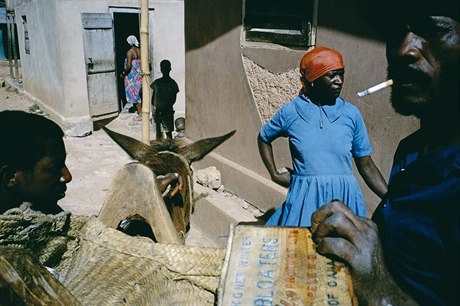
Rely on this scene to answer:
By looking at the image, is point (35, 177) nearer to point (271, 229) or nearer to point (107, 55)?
point (271, 229)

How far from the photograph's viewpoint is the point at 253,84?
15.4 ft

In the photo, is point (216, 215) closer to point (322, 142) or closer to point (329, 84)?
point (322, 142)

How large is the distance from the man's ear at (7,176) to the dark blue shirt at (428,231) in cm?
144

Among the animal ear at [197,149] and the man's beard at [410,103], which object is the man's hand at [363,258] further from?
the animal ear at [197,149]

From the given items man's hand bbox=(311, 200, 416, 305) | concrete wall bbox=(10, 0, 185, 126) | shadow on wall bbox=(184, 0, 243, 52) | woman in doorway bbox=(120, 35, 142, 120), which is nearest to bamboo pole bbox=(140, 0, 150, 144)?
shadow on wall bbox=(184, 0, 243, 52)

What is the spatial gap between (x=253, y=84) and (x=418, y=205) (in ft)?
12.1

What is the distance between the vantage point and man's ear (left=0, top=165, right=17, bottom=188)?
5.56 ft

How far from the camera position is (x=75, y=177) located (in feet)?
21.6

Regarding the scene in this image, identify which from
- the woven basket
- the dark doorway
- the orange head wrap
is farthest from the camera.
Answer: the dark doorway

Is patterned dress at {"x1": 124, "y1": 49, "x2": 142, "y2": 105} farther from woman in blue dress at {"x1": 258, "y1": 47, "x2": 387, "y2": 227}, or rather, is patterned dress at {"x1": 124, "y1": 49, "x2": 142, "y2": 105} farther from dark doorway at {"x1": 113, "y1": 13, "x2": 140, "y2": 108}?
woman in blue dress at {"x1": 258, "y1": 47, "x2": 387, "y2": 227}

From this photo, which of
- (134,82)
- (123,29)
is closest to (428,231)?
(134,82)

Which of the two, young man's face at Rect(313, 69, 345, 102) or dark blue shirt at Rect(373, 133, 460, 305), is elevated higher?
young man's face at Rect(313, 69, 345, 102)

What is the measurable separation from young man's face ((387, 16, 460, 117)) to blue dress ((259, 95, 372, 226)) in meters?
1.35

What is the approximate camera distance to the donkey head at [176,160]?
2.83 metres
